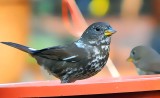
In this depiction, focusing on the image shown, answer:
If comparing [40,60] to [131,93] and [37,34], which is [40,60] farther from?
[37,34]

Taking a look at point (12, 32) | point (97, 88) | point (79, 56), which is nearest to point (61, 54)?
point (79, 56)

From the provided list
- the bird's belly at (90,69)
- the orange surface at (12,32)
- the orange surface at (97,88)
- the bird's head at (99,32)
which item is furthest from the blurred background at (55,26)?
the orange surface at (97,88)

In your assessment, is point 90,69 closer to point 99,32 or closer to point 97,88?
point 99,32

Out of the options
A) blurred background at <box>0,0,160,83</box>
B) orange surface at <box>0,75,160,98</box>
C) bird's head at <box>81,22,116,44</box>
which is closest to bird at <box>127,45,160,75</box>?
blurred background at <box>0,0,160,83</box>

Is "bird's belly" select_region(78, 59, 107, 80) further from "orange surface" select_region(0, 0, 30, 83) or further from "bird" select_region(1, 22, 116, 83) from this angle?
"orange surface" select_region(0, 0, 30, 83)

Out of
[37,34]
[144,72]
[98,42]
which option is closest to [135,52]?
[144,72]

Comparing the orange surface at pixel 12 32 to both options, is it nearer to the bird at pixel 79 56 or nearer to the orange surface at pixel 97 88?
the bird at pixel 79 56
